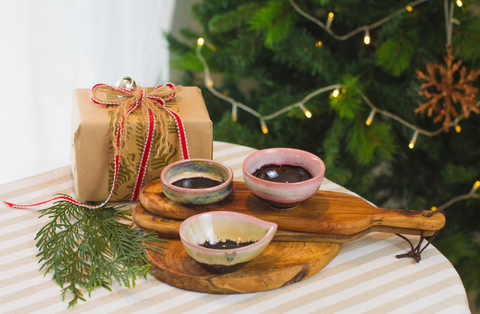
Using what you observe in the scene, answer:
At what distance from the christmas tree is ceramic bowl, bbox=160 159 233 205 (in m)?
0.39

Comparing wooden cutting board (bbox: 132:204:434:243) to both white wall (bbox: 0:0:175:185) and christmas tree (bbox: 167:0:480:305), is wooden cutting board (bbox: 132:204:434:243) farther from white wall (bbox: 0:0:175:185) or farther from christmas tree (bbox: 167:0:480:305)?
white wall (bbox: 0:0:175:185)

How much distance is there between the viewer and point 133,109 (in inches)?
25.6

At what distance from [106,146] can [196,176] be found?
0.48 ft

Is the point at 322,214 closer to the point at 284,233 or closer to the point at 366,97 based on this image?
the point at 284,233

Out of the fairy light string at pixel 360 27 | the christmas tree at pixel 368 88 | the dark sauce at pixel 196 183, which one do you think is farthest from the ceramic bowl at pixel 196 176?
the fairy light string at pixel 360 27

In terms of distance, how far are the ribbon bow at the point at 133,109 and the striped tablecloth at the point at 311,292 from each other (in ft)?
0.46

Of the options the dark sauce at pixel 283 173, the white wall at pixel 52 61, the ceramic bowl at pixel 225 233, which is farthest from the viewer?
the white wall at pixel 52 61

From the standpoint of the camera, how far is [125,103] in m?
0.65

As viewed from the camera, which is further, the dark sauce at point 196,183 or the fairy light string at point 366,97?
Answer: the fairy light string at point 366,97

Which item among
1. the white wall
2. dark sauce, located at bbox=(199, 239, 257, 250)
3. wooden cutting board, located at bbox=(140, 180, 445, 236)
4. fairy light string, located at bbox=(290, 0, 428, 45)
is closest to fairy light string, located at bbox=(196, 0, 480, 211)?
fairy light string, located at bbox=(290, 0, 428, 45)

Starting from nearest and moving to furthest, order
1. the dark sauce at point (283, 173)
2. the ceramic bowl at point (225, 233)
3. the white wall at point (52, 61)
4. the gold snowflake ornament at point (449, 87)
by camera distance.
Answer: the ceramic bowl at point (225, 233) → the dark sauce at point (283, 173) → the gold snowflake ornament at point (449, 87) → the white wall at point (52, 61)

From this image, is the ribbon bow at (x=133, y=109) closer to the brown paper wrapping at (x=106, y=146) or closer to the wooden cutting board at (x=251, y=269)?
the brown paper wrapping at (x=106, y=146)

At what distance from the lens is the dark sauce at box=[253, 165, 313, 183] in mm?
599

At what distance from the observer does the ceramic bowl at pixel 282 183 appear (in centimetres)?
54
